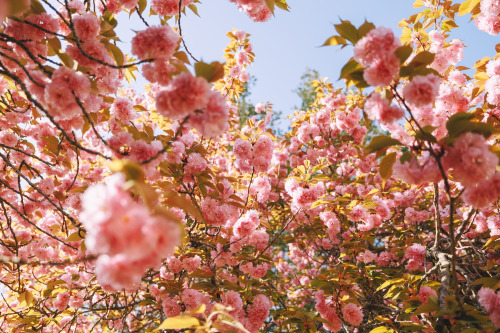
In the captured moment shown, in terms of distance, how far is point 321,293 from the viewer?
2525 millimetres

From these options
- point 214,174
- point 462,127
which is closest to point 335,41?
point 462,127

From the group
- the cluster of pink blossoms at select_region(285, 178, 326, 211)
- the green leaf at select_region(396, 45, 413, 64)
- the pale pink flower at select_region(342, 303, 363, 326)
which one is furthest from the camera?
the cluster of pink blossoms at select_region(285, 178, 326, 211)

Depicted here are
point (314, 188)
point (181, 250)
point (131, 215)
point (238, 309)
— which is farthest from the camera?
point (314, 188)

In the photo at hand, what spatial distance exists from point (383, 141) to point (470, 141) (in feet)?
1.02

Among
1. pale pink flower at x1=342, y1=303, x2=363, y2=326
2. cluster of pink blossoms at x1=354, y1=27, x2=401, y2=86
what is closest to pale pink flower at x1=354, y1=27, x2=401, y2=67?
cluster of pink blossoms at x1=354, y1=27, x2=401, y2=86

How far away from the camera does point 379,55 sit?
1.15 m

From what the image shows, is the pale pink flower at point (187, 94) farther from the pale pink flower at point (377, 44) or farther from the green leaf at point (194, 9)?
the green leaf at point (194, 9)

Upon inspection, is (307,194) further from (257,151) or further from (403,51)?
(403,51)

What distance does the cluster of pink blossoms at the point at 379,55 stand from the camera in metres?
1.14

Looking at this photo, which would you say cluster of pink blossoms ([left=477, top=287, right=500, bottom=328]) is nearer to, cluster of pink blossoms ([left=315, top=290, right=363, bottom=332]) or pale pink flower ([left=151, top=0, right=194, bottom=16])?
cluster of pink blossoms ([left=315, top=290, right=363, bottom=332])

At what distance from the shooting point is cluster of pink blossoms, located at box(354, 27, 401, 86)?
1.14m

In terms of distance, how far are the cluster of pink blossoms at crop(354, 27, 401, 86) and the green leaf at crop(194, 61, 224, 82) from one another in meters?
0.56

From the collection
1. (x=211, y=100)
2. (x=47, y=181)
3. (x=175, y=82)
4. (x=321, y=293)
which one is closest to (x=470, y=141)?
(x=211, y=100)

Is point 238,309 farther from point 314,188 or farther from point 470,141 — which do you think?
point 470,141
